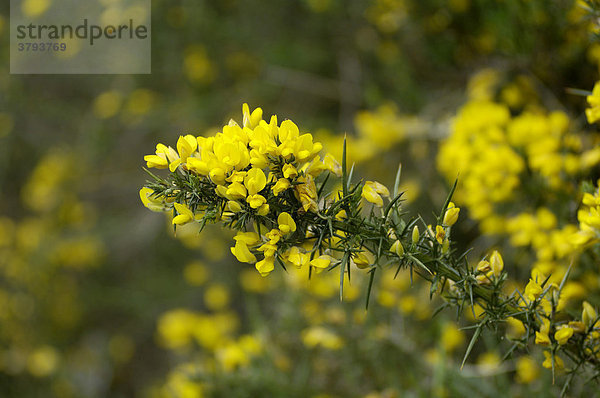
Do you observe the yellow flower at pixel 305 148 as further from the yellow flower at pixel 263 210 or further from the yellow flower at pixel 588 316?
the yellow flower at pixel 588 316

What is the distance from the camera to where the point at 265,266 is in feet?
2.28

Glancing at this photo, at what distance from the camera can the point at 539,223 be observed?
1168mm

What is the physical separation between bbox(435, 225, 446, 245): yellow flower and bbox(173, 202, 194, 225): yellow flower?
37cm

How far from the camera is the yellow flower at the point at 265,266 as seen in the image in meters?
0.69

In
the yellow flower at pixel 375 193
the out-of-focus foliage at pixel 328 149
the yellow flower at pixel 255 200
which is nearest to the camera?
the yellow flower at pixel 255 200

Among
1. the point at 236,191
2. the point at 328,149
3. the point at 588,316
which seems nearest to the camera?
the point at 236,191

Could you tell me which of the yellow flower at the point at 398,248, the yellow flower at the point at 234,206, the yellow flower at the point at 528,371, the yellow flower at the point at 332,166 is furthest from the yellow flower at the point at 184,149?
the yellow flower at the point at 528,371

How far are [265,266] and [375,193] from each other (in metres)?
0.22

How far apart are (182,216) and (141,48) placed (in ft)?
6.67

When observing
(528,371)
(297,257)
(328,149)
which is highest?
(297,257)

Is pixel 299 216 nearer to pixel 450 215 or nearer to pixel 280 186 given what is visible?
pixel 280 186

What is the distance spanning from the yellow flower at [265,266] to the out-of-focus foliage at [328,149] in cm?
49

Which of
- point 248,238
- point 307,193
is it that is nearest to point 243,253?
point 248,238

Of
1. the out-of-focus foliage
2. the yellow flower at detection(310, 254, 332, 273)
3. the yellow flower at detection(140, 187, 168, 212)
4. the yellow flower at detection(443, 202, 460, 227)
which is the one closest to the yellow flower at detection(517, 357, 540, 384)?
the out-of-focus foliage
